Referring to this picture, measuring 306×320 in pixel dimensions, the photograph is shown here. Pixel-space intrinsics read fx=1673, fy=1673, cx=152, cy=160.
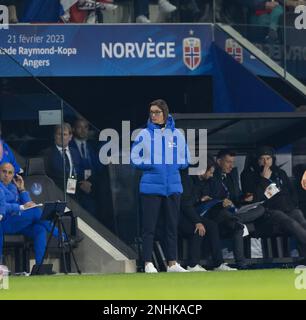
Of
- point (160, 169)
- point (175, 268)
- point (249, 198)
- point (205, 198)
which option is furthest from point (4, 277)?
point (249, 198)

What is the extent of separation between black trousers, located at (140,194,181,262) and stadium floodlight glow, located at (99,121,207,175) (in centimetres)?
41

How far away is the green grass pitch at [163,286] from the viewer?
1442cm

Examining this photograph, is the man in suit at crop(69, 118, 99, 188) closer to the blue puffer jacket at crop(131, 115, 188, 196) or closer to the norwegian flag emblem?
the blue puffer jacket at crop(131, 115, 188, 196)

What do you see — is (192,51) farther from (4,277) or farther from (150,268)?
(4,277)

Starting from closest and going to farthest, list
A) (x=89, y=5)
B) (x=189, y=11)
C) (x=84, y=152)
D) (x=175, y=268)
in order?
(x=175, y=268) → (x=84, y=152) → (x=89, y=5) → (x=189, y=11)

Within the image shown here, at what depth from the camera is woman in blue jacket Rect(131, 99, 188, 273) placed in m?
18.4

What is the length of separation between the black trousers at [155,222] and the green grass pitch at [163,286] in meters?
0.57

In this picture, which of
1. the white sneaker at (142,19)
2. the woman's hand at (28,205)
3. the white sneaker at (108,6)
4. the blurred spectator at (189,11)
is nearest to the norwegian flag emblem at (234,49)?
the blurred spectator at (189,11)

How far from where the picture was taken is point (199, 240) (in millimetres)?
19062

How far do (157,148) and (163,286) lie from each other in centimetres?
305

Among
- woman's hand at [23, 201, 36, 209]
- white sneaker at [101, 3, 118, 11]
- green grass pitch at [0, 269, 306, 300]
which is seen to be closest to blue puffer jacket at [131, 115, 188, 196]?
green grass pitch at [0, 269, 306, 300]

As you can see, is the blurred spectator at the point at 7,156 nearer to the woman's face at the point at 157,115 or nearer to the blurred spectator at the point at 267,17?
the woman's face at the point at 157,115
